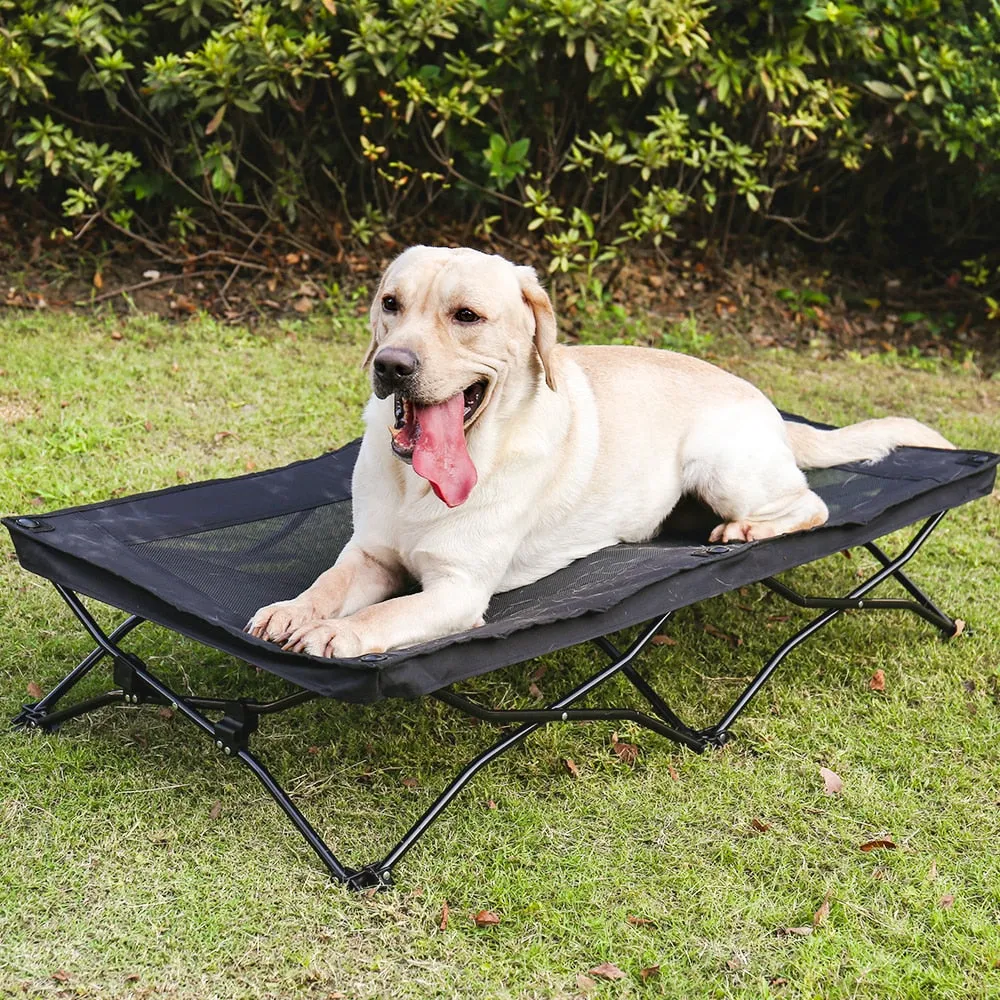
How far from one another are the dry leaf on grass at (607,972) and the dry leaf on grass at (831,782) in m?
1.02

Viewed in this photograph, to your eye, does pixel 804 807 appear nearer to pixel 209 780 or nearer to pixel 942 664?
pixel 942 664

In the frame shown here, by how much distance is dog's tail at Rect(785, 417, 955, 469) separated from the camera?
455cm

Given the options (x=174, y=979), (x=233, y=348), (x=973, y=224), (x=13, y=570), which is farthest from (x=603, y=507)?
(x=973, y=224)

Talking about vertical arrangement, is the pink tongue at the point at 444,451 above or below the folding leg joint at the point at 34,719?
above

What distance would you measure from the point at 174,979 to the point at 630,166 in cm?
622

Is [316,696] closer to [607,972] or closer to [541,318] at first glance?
[607,972]

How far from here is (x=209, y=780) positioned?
3262mm

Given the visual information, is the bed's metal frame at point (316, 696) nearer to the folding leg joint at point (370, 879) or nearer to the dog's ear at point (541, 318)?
the folding leg joint at point (370, 879)

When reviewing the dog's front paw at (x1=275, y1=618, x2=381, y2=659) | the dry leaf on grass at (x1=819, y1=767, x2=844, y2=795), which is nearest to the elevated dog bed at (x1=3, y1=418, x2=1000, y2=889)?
the dog's front paw at (x1=275, y1=618, x2=381, y2=659)

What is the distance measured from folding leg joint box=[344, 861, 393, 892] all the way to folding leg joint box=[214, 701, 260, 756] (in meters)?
0.43

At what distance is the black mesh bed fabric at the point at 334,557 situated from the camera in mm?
2807

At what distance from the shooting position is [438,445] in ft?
10.4

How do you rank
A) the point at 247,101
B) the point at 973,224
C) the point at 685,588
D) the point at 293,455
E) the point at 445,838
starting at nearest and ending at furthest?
the point at 445,838 → the point at 685,588 → the point at 293,455 → the point at 247,101 → the point at 973,224

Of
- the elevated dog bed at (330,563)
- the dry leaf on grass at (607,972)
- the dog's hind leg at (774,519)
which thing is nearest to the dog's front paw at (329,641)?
the elevated dog bed at (330,563)
